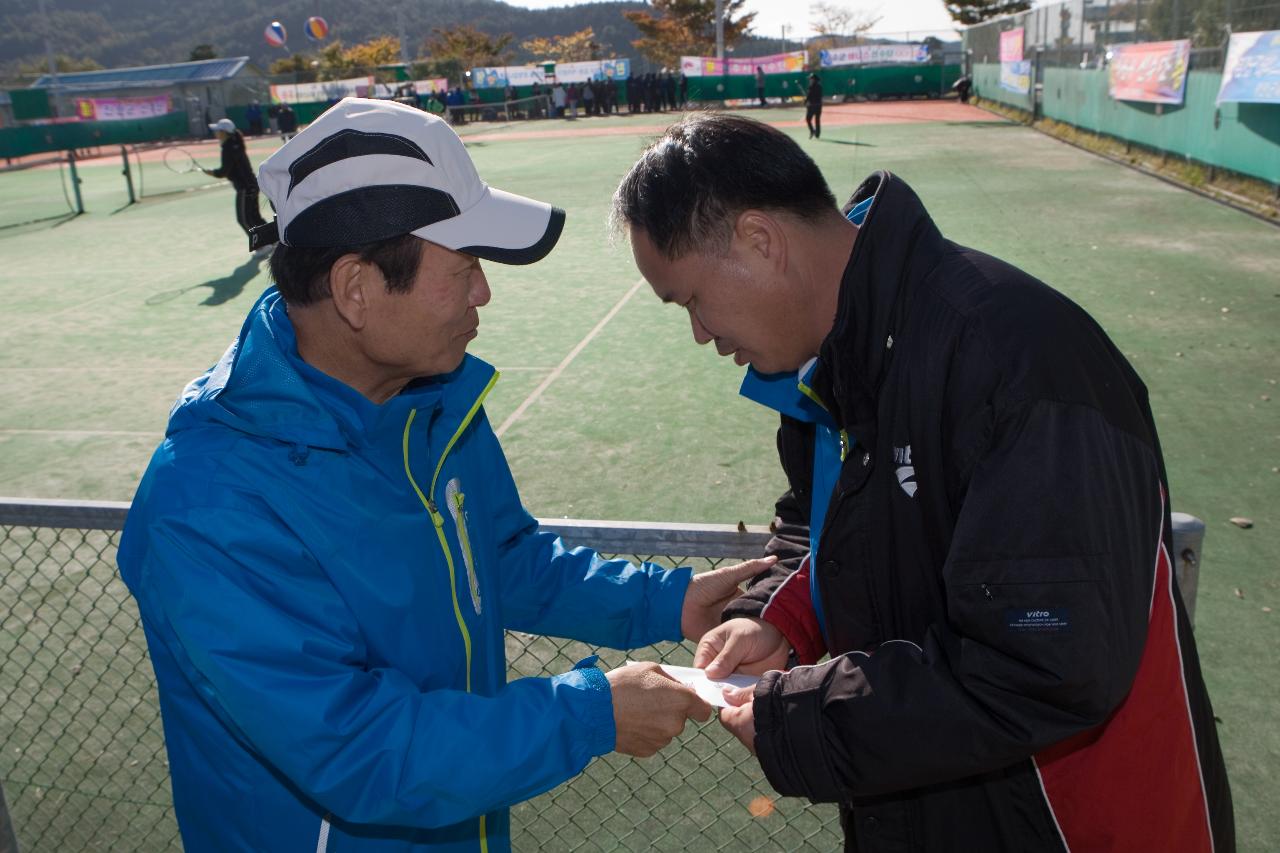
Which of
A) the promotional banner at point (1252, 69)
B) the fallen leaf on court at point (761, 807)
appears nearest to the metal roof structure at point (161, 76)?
the promotional banner at point (1252, 69)

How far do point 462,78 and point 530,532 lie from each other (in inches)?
2215

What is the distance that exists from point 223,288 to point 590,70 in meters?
39.8

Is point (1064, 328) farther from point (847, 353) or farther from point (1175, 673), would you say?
point (1175, 673)

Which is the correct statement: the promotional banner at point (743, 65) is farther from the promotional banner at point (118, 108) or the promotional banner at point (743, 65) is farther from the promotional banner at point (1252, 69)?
the promotional banner at point (1252, 69)

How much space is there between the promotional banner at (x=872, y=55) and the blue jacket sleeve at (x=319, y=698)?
160 feet

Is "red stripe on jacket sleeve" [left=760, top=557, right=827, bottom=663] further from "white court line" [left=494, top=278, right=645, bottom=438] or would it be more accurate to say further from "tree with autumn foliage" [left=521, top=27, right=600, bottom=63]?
"tree with autumn foliage" [left=521, top=27, right=600, bottom=63]

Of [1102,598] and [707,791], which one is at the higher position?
[1102,598]

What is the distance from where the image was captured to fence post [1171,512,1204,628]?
2.06 m

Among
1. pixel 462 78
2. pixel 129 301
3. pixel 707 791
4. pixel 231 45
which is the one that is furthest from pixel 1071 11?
pixel 231 45

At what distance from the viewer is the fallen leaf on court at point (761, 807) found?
12.4 feet

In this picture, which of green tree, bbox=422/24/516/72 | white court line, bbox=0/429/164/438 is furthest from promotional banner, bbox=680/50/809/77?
white court line, bbox=0/429/164/438

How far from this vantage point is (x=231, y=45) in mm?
161500

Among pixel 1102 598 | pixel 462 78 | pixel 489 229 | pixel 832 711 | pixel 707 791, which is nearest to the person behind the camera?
pixel 1102 598

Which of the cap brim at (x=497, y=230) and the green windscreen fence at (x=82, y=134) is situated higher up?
the green windscreen fence at (x=82, y=134)
